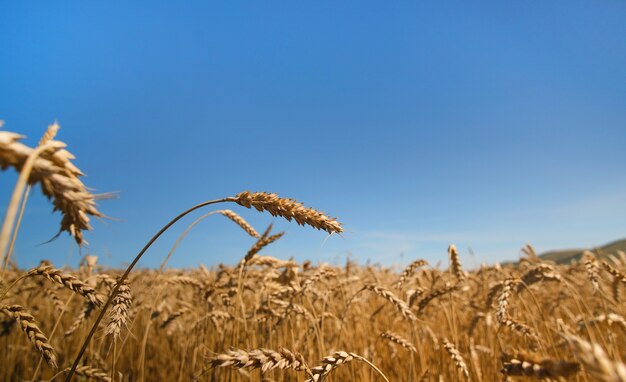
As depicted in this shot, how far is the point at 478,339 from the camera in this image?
4.65 meters

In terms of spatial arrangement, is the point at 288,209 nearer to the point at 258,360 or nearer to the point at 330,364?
the point at 258,360

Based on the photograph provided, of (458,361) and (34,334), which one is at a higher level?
(34,334)

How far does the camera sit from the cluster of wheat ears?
975 millimetres

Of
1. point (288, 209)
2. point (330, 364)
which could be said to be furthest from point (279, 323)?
point (288, 209)

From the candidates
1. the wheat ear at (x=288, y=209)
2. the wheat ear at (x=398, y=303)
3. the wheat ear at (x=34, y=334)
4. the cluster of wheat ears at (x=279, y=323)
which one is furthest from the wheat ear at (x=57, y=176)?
the wheat ear at (x=398, y=303)

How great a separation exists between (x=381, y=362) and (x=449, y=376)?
689 millimetres

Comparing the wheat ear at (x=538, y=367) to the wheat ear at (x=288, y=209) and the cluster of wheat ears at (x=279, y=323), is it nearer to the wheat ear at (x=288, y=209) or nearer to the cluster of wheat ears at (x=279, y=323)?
the cluster of wheat ears at (x=279, y=323)

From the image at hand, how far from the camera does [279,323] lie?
10.8 ft

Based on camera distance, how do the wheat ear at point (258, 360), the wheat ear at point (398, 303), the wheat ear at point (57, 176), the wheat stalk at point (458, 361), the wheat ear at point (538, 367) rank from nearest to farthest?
the wheat ear at point (57, 176), the wheat ear at point (538, 367), the wheat ear at point (258, 360), the wheat stalk at point (458, 361), the wheat ear at point (398, 303)

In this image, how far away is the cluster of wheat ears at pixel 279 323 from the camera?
3.20ft

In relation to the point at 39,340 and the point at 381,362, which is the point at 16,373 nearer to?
the point at 39,340

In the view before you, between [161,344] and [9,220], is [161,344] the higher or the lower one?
the lower one

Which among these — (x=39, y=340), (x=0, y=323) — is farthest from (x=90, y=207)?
(x=0, y=323)

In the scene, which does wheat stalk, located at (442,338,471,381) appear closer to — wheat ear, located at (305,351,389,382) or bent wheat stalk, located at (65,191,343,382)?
wheat ear, located at (305,351,389,382)
